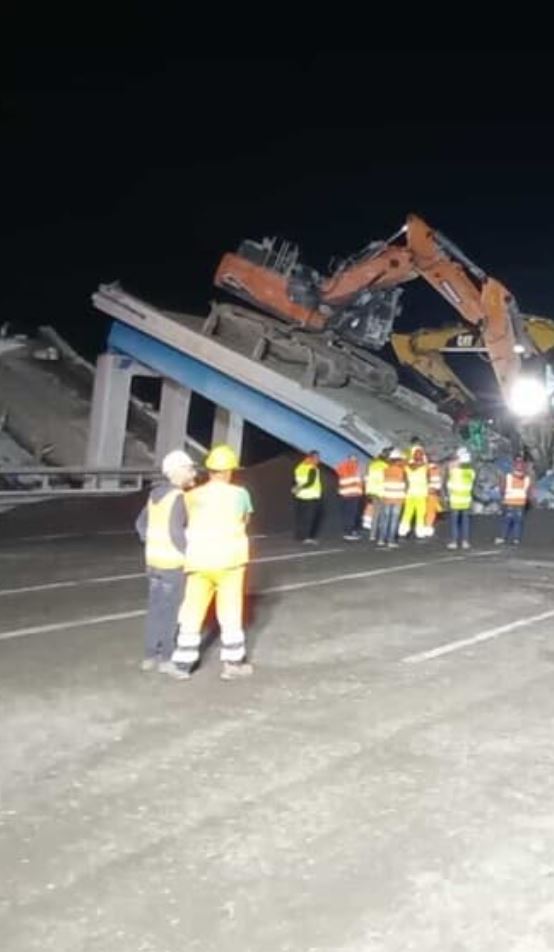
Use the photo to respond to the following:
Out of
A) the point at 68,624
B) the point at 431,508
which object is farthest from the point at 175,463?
the point at 431,508

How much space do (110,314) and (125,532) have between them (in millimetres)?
5062

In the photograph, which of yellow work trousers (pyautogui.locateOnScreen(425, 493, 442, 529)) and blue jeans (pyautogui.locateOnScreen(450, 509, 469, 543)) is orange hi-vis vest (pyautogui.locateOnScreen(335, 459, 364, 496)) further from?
blue jeans (pyautogui.locateOnScreen(450, 509, 469, 543))

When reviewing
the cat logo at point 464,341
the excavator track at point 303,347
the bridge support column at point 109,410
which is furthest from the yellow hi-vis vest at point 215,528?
the cat logo at point 464,341

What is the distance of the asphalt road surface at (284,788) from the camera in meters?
4.14

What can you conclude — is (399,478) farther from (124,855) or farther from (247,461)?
(124,855)

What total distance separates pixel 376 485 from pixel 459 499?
121 centimetres

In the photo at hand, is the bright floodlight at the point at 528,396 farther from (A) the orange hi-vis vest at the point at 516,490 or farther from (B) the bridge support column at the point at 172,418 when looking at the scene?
(B) the bridge support column at the point at 172,418

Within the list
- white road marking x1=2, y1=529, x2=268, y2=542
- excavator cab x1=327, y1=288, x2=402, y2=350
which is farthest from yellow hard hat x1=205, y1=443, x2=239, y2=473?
excavator cab x1=327, y1=288, x2=402, y2=350

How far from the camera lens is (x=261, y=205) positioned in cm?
3353

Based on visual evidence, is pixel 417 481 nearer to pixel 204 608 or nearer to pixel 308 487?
pixel 308 487

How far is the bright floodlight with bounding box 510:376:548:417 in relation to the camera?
69.2ft

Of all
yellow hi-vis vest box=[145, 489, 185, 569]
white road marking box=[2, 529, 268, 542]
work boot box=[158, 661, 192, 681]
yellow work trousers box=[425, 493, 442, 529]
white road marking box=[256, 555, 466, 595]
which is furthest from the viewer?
yellow work trousers box=[425, 493, 442, 529]

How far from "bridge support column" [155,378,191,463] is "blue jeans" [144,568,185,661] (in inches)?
626

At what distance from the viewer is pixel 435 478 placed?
60.8 feet
